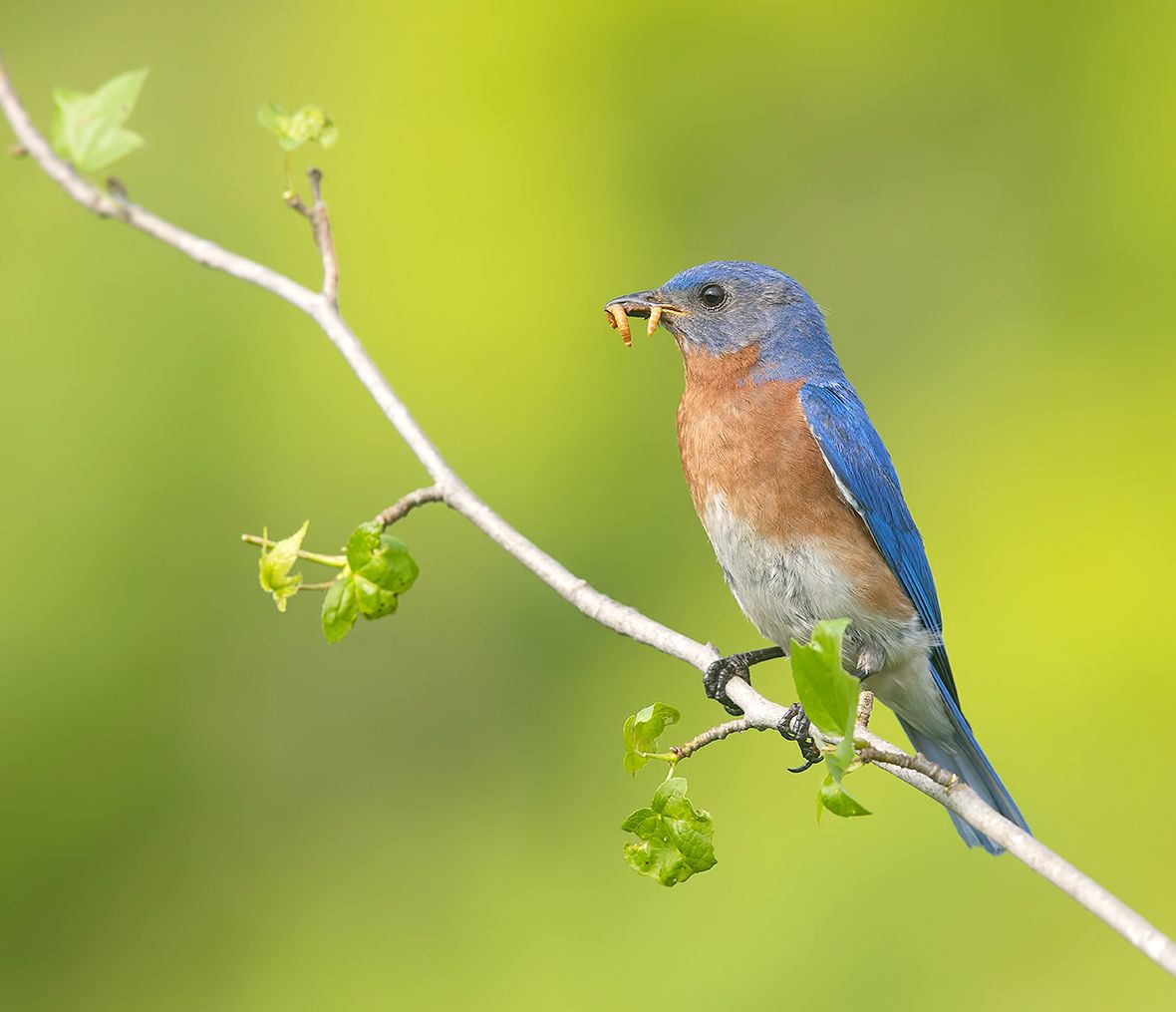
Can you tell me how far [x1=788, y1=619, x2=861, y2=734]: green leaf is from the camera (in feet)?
7.47

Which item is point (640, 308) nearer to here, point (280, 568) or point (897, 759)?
point (280, 568)

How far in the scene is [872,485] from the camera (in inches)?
168

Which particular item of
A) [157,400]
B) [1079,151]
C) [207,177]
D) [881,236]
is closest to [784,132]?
[881,236]

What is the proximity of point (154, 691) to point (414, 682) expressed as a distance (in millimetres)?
1243

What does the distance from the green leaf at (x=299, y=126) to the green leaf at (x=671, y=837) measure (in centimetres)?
145

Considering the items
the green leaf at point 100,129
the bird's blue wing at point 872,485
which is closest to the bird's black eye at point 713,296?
the bird's blue wing at point 872,485

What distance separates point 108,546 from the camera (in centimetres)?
713

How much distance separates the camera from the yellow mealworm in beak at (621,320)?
4.19 metres

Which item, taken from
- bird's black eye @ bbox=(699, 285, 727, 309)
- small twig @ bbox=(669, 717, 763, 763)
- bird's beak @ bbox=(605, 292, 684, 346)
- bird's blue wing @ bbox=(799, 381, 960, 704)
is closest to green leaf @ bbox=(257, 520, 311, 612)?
small twig @ bbox=(669, 717, 763, 763)

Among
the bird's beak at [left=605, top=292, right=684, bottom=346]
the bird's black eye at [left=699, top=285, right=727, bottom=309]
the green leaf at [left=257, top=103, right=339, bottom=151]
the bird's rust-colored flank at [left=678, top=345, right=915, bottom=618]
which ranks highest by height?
the bird's black eye at [left=699, top=285, right=727, bottom=309]

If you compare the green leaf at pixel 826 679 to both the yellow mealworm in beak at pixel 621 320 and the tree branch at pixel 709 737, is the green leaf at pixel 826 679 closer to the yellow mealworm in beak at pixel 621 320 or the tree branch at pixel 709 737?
the tree branch at pixel 709 737

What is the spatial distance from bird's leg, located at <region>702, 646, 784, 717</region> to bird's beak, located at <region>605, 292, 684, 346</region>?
0.94 metres

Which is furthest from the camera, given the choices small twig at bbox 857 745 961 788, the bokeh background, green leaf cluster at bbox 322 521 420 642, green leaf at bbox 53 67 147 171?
the bokeh background

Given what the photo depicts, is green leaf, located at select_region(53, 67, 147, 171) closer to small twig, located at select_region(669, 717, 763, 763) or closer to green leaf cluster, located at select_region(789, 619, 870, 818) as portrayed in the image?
small twig, located at select_region(669, 717, 763, 763)
